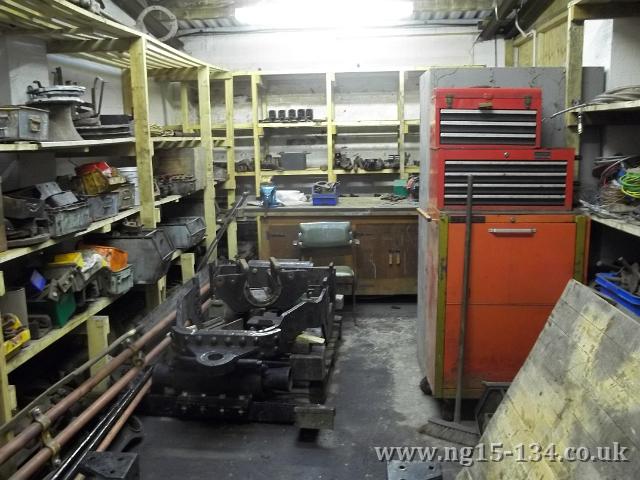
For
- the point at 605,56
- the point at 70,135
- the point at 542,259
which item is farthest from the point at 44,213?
the point at 605,56

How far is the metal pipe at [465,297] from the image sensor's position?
7.15ft

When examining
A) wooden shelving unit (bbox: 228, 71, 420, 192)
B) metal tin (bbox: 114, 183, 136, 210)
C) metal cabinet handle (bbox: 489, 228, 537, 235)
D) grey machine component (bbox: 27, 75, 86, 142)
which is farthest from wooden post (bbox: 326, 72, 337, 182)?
metal cabinet handle (bbox: 489, 228, 537, 235)

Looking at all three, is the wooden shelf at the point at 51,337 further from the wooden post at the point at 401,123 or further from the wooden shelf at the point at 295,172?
the wooden post at the point at 401,123

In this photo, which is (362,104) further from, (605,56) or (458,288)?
(458,288)

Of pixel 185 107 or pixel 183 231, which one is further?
pixel 185 107

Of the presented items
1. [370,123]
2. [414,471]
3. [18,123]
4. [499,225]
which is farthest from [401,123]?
[414,471]

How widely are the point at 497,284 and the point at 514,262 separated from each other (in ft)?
0.38

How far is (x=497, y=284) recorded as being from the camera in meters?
2.29

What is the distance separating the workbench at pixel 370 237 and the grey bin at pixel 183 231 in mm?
438

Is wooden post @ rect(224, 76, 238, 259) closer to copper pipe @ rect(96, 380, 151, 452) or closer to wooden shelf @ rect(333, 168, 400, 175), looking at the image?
wooden shelf @ rect(333, 168, 400, 175)

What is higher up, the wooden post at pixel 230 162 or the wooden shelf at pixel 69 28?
the wooden shelf at pixel 69 28

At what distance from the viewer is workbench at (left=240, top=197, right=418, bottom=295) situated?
3.97 meters

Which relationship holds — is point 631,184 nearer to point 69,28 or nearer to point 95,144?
point 95,144

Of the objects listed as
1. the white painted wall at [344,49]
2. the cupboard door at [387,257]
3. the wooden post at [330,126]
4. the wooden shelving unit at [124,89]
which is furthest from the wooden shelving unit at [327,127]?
the cupboard door at [387,257]
